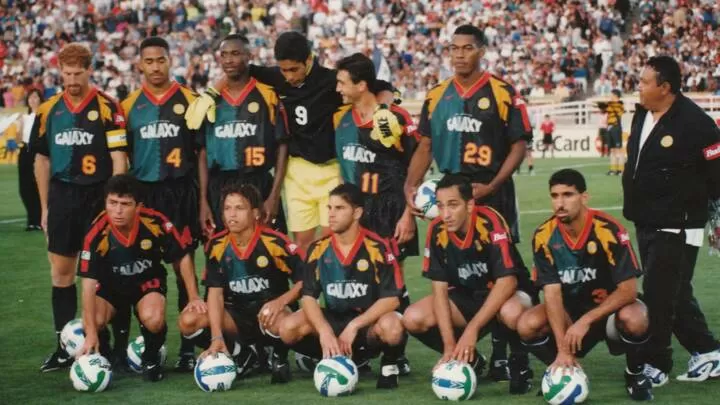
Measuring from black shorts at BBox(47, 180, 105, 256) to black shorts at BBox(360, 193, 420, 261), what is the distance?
6.29 ft

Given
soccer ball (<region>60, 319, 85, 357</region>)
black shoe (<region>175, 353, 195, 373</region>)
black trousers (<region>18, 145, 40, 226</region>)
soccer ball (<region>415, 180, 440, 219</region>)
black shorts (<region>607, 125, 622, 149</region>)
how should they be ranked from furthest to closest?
black shorts (<region>607, 125, 622, 149</region>)
black trousers (<region>18, 145, 40, 226</region>)
soccer ball (<region>415, 180, 440, 219</region>)
black shoe (<region>175, 353, 195, 373</region>)
soccer ball (<region>60, 319, 85, 357</region>)

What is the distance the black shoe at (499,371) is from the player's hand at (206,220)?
7.75ft

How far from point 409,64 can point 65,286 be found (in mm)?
33027

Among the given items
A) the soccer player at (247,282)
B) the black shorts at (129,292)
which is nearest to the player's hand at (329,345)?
the soccer player at (247,282)

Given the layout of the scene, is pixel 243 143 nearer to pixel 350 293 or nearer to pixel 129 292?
pixel 129 292

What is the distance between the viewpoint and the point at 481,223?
7.80 m

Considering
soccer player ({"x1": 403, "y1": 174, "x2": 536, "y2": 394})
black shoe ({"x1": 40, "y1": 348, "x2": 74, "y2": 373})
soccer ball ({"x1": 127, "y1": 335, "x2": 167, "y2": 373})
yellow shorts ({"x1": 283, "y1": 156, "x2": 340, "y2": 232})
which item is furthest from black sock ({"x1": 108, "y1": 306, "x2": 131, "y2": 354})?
soccer player ({"x1": 403, "y1": 174, "x2": 536, "y2": 394})

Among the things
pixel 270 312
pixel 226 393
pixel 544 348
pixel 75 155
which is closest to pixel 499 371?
pixel 544 348

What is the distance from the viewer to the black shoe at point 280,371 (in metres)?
7.90

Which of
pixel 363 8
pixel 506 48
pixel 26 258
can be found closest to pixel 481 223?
pixel 26 258

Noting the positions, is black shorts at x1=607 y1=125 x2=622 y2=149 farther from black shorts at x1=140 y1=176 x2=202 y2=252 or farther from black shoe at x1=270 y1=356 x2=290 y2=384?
black shoe at x1=270 y1=356 x2=290 y2=384

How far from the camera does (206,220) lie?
29.3ft

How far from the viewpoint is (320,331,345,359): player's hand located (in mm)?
7543

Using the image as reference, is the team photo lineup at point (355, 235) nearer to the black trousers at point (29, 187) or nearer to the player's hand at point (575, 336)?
the player's hand at point (575, 336)
